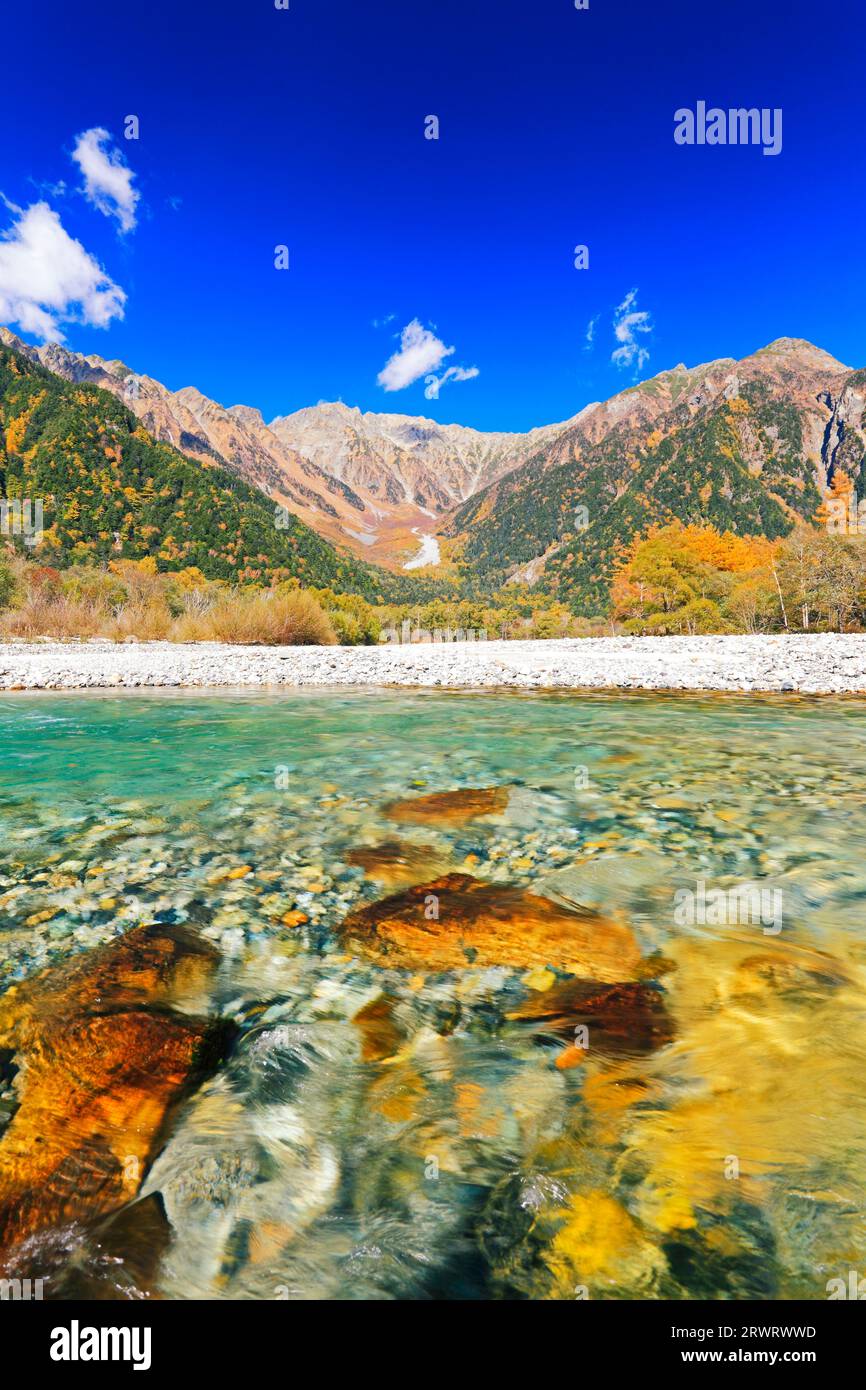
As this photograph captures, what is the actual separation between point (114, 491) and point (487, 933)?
86766mm

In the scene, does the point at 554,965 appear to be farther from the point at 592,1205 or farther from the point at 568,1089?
the point at 592,1205

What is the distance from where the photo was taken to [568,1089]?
7.39 feet

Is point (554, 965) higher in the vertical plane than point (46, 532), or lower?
lower

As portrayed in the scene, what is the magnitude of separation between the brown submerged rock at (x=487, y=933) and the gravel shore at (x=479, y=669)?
12128mm

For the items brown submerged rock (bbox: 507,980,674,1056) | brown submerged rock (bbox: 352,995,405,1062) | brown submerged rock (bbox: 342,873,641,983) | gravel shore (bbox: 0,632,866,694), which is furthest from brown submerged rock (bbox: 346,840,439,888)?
gravel shore (bbox: 0,632,866,694)

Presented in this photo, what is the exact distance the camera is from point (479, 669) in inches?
687

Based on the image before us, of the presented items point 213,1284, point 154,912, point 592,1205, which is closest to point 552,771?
point 154,912

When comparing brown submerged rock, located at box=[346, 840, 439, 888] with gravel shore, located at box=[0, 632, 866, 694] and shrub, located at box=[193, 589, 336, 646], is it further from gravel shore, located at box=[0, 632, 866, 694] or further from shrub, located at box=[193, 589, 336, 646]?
shrub, located at box=[193, 589, 336, 646]

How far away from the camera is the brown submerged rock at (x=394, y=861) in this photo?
4152mm

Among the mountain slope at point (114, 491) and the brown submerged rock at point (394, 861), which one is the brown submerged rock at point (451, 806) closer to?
the brown submerged rock at point (394, 861)
